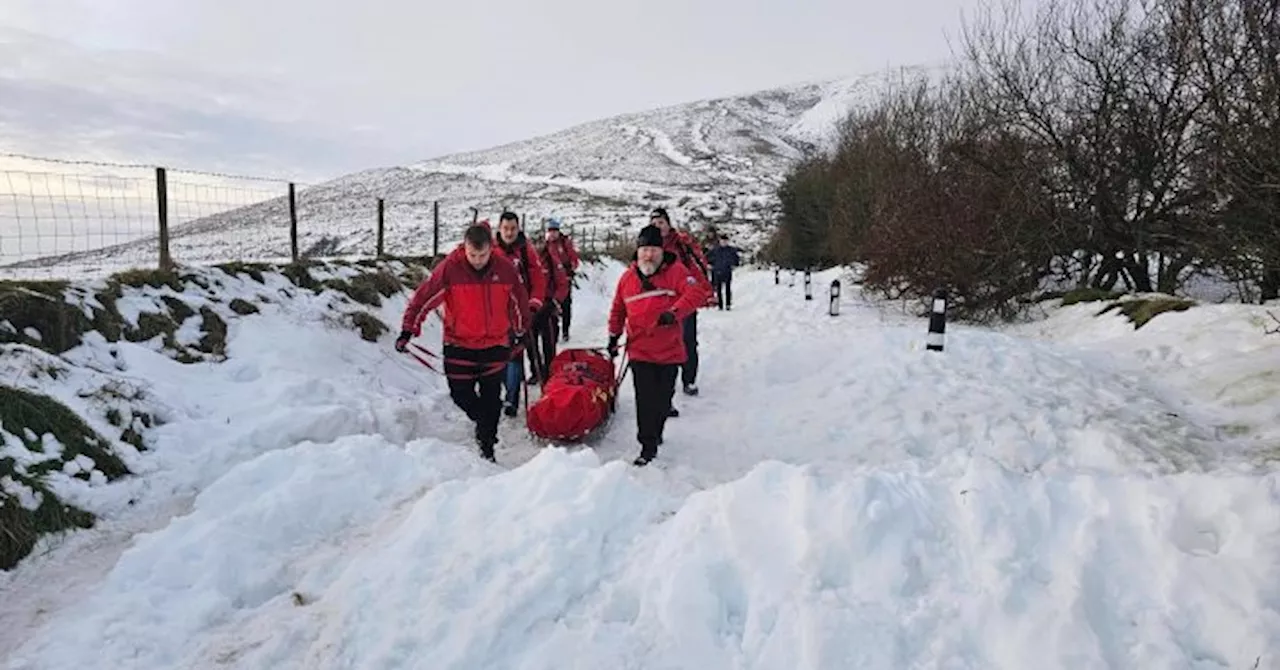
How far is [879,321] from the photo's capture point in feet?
48.5

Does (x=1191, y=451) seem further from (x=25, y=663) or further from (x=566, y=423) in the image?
(x=25, y=663)

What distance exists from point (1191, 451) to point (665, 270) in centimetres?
482

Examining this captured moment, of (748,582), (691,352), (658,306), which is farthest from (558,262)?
(748,582)

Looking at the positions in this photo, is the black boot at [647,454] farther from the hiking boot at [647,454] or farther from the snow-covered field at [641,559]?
the snow-covered field at [641,559]

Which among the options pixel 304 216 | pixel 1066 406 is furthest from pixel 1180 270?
pixel 304 216

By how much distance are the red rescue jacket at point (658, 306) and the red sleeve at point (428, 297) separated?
1398 mm

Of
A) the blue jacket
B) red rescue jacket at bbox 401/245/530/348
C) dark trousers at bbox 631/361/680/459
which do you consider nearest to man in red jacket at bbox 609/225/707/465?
dark trousers at bbox 631/361/680/459

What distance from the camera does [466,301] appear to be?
6.46 m

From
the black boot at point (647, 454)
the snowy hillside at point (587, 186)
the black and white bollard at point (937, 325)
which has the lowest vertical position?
the black boot at point (647, 454)

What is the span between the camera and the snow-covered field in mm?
2990

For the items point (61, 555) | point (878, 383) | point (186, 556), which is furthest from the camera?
point (878, 383)

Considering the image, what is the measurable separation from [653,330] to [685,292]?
0.41 meters

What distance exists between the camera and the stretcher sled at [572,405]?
680 centimetres

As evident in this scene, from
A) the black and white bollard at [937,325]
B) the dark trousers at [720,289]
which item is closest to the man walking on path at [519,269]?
the black and white bollard at [937,325]
